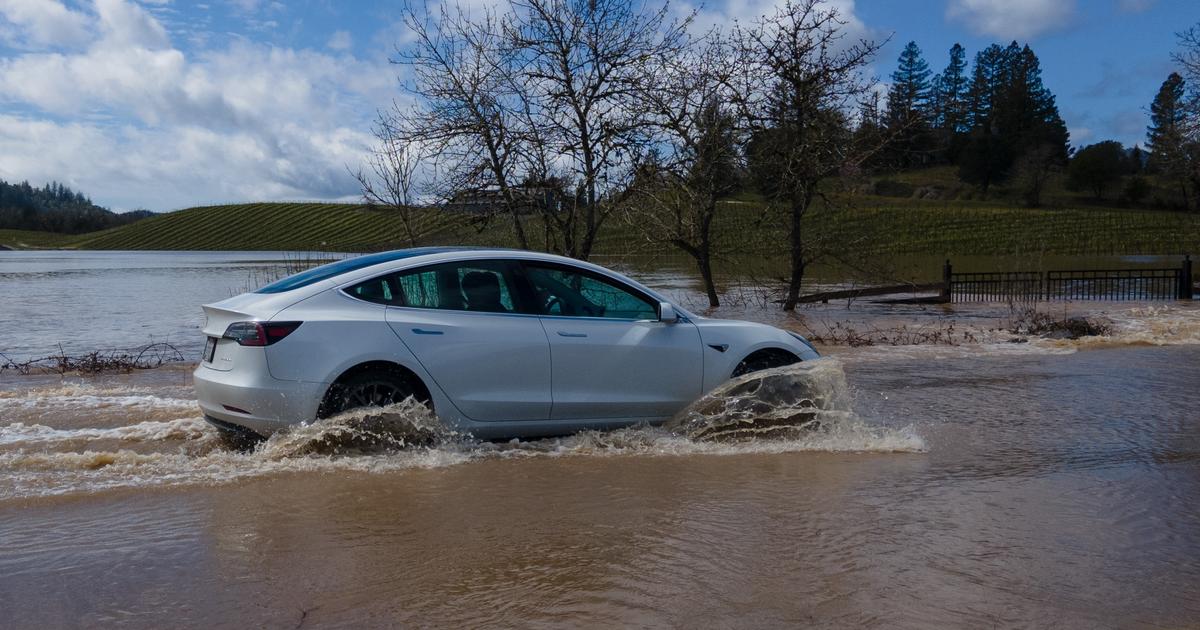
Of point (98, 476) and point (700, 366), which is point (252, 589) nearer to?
point (98, 476)

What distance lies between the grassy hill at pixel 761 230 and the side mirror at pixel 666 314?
8556 millimetres

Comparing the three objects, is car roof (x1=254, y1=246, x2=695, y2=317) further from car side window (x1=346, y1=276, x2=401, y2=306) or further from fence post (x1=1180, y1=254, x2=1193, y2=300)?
fence post (x1=1180, y1=254, x2=1193, y2=300)

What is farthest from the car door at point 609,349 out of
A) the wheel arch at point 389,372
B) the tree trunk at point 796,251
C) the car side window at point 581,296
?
the tree trunk at point 796,251

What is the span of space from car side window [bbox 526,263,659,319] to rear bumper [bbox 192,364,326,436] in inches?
67.8

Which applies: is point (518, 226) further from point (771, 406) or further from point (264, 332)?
point (264, 332)

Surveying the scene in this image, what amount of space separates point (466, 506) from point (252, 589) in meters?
1.53

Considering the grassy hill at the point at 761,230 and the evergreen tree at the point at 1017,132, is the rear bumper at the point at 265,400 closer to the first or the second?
the grassy hill at the point at 761,230

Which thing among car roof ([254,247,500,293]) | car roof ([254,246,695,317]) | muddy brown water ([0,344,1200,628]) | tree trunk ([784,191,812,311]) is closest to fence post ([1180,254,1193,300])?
tree trunk ([784,191,812,311])

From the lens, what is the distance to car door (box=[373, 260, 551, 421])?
6.44 m

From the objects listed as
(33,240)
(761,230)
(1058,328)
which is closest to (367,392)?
(1058,328)

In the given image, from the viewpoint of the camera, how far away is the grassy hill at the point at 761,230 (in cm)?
Answer: 1820

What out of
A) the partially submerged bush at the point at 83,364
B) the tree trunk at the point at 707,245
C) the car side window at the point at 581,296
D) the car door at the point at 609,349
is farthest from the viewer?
the tree trunk at the point at 707,245

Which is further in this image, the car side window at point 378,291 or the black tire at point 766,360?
the black tire at point 766,360

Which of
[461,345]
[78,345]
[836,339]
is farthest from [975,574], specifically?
[78,345]
